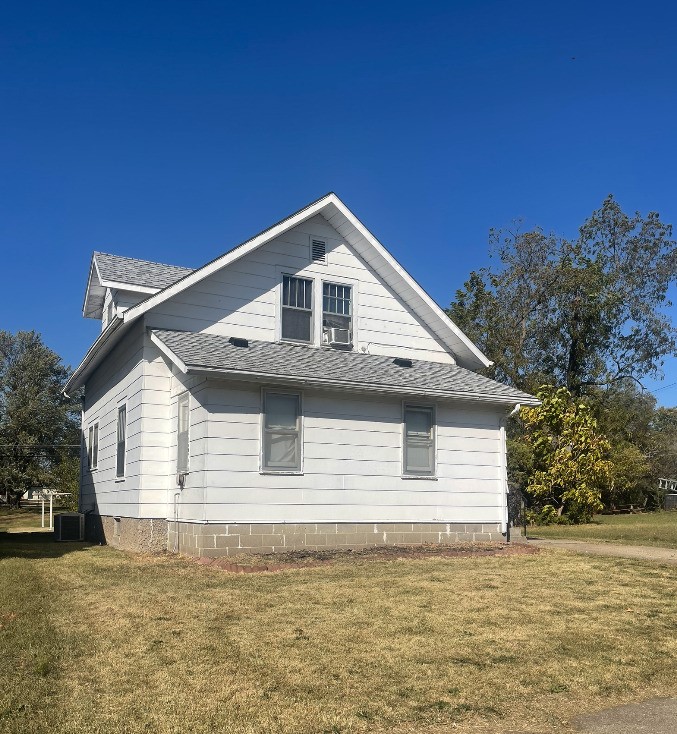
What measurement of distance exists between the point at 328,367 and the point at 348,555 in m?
3.70

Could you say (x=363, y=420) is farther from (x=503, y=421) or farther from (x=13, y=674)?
(x=13, y=674)

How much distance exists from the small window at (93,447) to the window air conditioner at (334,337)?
25.5 feet

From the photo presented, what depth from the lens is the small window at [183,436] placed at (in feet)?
46.9

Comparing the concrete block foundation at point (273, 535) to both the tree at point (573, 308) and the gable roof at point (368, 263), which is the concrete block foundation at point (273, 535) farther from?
the tree at point (573, 308)

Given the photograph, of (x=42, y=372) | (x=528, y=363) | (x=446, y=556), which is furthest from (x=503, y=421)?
(x=42, y=372)

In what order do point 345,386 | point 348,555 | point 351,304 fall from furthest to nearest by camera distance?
1. point 351,304
2. point 345,386
3. point 348,555

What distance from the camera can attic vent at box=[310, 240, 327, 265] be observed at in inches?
664

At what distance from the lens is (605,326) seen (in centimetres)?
4050

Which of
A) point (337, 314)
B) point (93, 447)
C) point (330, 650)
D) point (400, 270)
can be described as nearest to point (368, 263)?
point (400, 270)

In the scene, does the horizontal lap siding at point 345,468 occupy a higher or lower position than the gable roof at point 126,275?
lower

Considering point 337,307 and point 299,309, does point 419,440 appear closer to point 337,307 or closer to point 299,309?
point 337,307

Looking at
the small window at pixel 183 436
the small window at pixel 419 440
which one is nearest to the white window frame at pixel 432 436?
the small window at pixel 419 440

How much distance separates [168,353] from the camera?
13.6 m

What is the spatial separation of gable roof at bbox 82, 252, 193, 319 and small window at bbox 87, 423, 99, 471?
3607 millimetres
